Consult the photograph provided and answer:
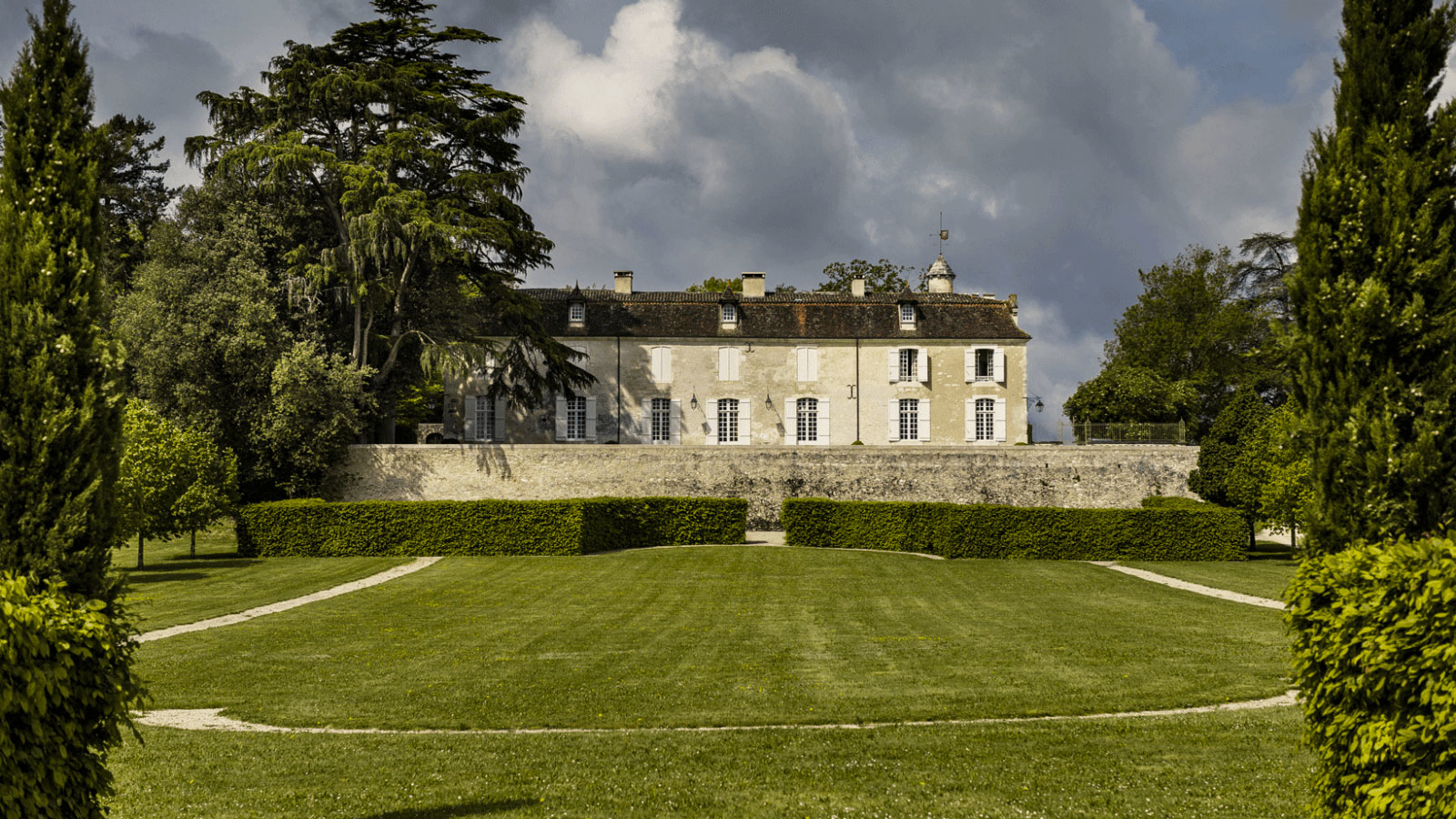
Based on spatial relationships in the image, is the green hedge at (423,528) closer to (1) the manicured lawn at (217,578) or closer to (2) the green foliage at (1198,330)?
(1) the manicured lawn at (217,578)

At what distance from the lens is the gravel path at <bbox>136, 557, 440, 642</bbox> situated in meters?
18.6

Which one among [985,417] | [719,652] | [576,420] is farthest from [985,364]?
[719,652]

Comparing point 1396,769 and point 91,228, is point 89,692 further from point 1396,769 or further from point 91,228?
point 1396,769

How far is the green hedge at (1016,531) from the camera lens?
98.9 feet

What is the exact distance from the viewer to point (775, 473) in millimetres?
36375

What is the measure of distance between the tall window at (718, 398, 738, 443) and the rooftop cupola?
1261cm

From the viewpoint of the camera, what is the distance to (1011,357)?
42.8 metres

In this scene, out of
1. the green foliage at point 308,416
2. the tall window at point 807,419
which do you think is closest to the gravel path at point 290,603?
the green foliage at point 308,416

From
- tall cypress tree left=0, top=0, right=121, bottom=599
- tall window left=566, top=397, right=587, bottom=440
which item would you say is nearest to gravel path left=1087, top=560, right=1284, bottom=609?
tall window left=566, top=397, right=587, bottom=440

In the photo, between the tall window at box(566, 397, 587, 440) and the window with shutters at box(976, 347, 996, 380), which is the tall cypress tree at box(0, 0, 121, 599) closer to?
the tall window at box(566, 397, 587, 440)

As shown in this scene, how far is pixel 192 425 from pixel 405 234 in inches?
332

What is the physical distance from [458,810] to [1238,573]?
25.8 metres

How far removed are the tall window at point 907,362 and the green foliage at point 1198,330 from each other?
572 inches

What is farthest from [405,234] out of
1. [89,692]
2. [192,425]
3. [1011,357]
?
[89,692]
